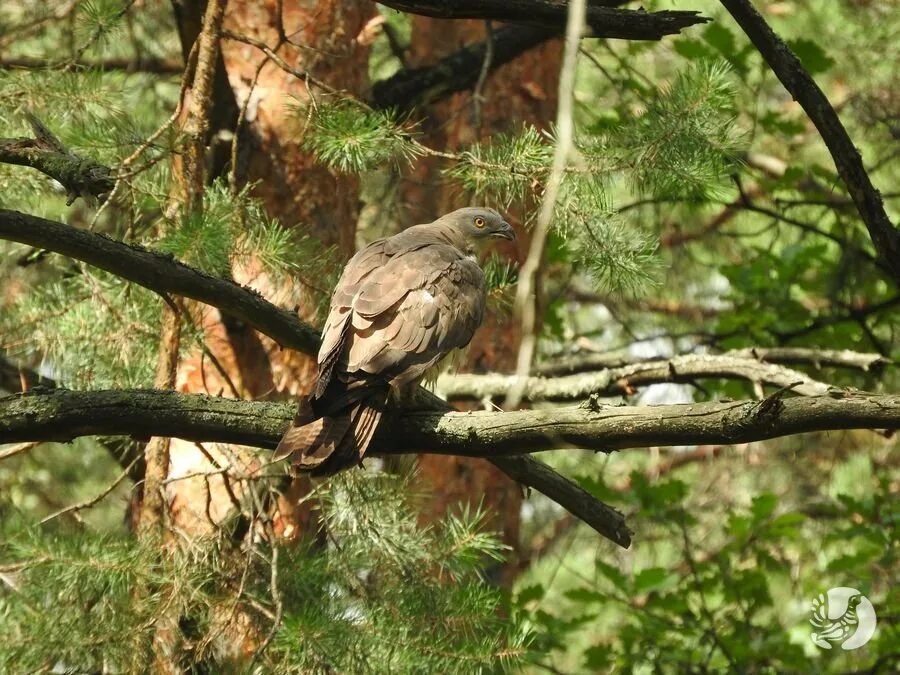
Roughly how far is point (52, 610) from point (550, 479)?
1.87 m

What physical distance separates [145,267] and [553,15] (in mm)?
1564

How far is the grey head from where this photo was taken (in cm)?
556

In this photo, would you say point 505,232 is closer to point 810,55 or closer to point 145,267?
point 810,55

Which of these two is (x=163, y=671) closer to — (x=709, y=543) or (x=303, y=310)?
(x=303, y=310)

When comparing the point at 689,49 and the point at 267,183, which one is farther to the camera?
the point at 689,49

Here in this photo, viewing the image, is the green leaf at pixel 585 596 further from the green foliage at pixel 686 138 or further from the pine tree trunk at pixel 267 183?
the green foliage at pixel 686 138

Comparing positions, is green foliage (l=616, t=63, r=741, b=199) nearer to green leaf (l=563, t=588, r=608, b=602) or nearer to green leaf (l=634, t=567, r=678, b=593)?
green leaf (l=634, t=567, r=678, b=593)

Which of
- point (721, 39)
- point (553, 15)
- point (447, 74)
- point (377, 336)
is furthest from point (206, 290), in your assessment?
point (721, 39)

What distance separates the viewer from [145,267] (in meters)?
3.28

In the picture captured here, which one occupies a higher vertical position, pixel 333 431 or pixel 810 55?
pixel 810 55

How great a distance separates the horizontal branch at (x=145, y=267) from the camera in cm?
309

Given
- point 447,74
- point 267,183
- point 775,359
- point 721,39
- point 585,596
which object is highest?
point 721,39

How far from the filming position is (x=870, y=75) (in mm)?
8391

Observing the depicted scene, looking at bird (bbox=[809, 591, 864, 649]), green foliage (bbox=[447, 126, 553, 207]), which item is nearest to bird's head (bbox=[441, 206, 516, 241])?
green foliage (bbox=[447, 126, 553, 207])
